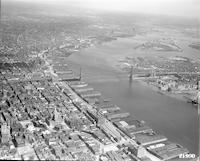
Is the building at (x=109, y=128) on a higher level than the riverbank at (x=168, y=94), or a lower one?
lower

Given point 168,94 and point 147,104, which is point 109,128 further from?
point 168,94

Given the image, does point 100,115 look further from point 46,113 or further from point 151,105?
point 151,105

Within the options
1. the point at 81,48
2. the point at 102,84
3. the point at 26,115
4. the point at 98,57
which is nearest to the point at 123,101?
the point at 102,84

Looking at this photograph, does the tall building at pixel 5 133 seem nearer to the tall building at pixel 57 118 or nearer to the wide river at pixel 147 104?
the tall building at pixel 57 118

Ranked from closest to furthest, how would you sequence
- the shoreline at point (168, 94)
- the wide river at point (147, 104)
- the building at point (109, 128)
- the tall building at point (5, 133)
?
the tall building at point (5, 133), the building at point (109, 128), the wide river at point (147, 104), the shoreline at point (168, 94)

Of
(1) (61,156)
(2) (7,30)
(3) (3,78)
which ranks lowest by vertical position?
(1) (61,156)

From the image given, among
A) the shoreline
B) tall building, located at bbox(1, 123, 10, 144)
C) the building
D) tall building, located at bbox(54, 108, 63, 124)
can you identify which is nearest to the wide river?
the shoreline

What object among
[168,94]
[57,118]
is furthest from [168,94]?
[57,118]

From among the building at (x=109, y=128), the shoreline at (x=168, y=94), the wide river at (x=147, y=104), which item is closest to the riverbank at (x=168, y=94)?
the shoreline at (x=168, y=94)
